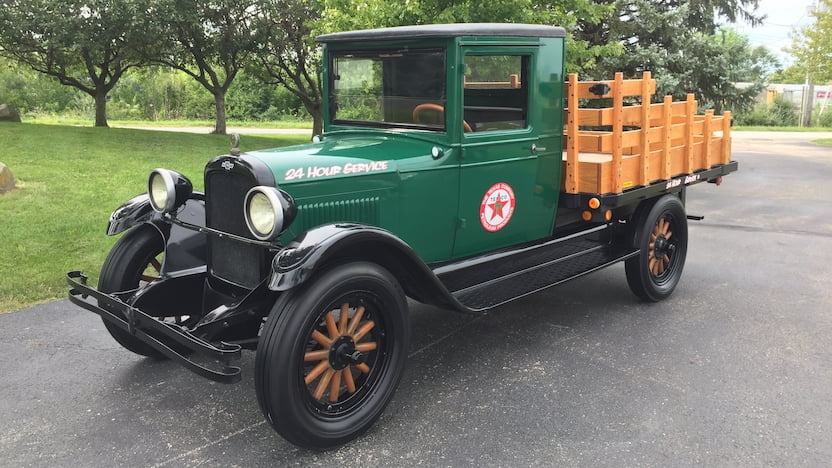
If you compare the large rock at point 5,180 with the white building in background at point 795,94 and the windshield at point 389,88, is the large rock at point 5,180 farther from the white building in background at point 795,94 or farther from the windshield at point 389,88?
the white building in background at point 795,94

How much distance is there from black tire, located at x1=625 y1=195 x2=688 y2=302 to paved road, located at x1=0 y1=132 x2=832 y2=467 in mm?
161

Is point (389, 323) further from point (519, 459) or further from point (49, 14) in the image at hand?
point (49, 14)

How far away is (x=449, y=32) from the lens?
11.7ft

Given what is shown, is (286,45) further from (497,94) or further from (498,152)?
(498,152)

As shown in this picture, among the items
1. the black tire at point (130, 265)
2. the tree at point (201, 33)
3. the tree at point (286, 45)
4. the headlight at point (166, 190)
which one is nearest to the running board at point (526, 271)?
the headlight at point (166, 190)

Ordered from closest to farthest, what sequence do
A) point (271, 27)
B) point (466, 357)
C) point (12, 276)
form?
point (466, 357) < point (12, 276) < point (271, 27)

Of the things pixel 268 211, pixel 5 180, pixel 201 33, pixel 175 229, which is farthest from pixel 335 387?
pixel 201 33

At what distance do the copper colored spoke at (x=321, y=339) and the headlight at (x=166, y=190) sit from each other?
4.29 feet

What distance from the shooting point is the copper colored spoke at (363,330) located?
10.1ft

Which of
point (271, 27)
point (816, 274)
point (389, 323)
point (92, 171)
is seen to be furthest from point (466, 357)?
point (271, 27)

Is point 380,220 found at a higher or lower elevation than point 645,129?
lower

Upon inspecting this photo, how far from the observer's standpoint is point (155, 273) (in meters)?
4.24

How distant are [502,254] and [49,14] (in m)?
14.3

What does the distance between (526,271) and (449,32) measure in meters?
1.61
